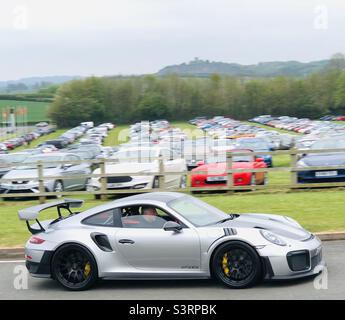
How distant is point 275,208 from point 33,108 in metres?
122

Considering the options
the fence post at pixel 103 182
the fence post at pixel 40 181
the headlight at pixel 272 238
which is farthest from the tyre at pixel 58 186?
the headlight at pixel 272 238

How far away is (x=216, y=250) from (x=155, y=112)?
351 ft

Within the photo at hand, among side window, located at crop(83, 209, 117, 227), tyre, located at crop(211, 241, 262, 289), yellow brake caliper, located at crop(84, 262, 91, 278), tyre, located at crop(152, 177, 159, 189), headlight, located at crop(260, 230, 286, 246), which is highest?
side window, located at crop(83, 209, 117, 227)

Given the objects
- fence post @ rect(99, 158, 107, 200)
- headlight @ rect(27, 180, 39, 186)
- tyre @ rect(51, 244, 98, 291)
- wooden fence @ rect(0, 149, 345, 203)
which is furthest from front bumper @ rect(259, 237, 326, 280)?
headlight @ rect(27, 180, 39, 186)

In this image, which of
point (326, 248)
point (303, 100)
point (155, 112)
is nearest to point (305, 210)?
point (326, 248)

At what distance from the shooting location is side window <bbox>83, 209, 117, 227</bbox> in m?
8.91

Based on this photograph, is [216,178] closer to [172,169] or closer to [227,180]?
[227,180]

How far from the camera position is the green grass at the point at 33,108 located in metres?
122

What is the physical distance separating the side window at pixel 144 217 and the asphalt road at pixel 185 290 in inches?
34.2

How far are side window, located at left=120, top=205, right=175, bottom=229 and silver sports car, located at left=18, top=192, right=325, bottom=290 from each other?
0.05 feet

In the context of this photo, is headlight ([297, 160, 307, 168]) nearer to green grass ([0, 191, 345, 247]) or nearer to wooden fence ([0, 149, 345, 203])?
wooden fence ([0, 149, 345, 203])

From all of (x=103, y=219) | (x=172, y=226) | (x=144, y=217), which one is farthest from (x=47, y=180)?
(x=172, y=226)

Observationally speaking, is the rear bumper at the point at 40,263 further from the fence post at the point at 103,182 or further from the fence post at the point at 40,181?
the fence post at the point at 40,181
